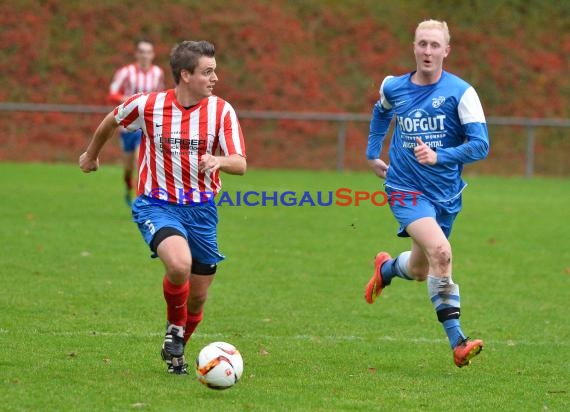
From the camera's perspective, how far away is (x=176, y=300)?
6.12 meters

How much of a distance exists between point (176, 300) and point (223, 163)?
871 mm

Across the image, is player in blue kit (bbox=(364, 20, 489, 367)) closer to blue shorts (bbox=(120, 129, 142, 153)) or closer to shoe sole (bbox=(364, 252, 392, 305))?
shoe sole (bbox=(364, 252, 392, 305))

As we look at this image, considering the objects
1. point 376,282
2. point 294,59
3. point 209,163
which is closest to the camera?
point 209,163

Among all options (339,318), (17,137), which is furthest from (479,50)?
(339,318)

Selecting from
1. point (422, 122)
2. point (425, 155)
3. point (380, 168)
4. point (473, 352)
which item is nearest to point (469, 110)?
point (422, 122)

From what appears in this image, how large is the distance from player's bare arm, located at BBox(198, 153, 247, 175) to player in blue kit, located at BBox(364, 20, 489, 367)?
1.14m

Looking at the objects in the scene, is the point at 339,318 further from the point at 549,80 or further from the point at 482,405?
the point at 549,80

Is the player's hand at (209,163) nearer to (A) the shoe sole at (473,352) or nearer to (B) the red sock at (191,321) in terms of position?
(B) the red sock at (191,321)

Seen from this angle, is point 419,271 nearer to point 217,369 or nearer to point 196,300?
point 196,300

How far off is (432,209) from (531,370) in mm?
1178

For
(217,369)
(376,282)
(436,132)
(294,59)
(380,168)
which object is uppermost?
(436,132)

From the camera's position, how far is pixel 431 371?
648 centimetres

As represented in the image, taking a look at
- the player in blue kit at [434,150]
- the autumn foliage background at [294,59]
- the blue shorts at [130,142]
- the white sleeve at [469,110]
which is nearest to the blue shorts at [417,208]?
the player in blue kit at [434,150]

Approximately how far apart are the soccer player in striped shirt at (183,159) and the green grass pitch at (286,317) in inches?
21.8
